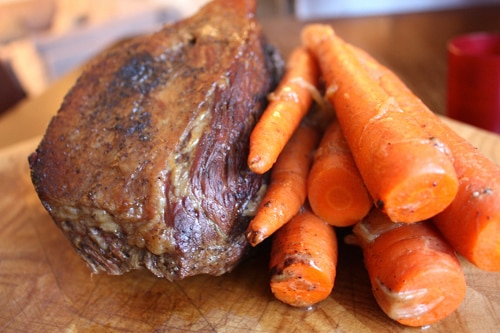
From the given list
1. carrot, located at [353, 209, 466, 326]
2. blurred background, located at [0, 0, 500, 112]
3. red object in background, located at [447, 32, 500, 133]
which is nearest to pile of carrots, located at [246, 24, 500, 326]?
carrot, located at [353, 209, 466, 326]

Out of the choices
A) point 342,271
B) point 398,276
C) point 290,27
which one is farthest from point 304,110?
point 290,27

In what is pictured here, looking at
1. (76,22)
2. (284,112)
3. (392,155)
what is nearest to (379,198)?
(392,155)

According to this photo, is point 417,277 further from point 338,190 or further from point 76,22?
point 76,22

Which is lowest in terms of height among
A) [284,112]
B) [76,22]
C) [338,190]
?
[76,22]

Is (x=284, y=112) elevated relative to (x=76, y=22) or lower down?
elevated

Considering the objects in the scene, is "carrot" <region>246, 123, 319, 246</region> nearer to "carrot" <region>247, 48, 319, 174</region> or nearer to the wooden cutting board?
"carrot" <region>247, 48, 319, 174</region>

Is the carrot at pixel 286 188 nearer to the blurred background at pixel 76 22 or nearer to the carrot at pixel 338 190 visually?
the carrot at pixel 338 190

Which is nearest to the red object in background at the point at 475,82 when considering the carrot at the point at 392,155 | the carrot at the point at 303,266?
the carrot at the point at 392,155
